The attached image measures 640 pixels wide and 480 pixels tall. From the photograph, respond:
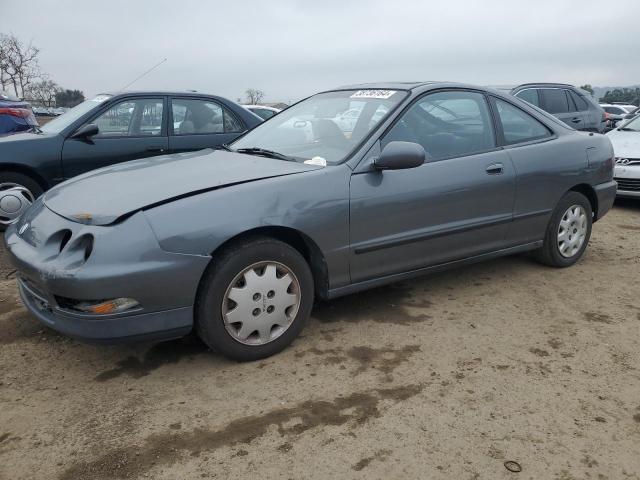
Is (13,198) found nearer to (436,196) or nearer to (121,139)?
(121,139)

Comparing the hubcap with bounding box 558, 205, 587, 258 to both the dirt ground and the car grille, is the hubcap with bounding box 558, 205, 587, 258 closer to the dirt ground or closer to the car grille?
the dirt ground

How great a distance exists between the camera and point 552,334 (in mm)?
3385

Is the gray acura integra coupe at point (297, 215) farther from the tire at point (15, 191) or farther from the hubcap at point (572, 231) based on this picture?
the tire at point (15, 191)

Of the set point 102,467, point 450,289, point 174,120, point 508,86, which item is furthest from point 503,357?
point 508,86

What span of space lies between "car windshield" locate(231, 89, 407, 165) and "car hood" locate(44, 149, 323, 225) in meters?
0.23

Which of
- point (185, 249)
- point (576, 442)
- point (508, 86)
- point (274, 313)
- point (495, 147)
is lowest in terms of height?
point (576, 442)

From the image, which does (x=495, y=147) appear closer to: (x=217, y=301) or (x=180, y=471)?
(x=217, y=301)

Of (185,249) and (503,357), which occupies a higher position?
(185,249)

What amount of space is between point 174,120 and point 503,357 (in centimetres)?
427

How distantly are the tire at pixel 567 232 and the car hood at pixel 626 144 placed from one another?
3.23 meters

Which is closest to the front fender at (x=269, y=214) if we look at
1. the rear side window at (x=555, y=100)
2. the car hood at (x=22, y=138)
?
the car hood at (x=22, y=138)

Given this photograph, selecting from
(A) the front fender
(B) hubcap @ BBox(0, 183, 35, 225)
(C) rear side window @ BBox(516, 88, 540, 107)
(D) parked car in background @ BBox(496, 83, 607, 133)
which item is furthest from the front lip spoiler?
(C) rear side window @ BBox(516, 88, 540, 107)

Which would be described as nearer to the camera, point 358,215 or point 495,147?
point 358,215

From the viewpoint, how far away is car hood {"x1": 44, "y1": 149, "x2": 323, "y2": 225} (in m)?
2.80
